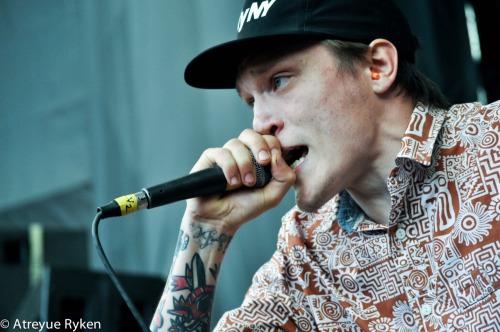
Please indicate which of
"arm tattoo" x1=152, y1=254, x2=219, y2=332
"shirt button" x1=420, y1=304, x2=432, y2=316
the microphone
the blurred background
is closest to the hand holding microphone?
the microphone

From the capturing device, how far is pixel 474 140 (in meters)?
1.53

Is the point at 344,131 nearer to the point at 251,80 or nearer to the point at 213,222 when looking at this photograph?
the point at 251,80

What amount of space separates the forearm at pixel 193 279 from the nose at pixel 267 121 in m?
0.25

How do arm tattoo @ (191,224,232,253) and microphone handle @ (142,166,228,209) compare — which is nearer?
microphone handle @ (142,166,228,209)

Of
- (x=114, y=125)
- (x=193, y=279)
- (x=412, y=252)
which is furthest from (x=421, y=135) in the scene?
(x=114, y=125)

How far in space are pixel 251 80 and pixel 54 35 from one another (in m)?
3.23

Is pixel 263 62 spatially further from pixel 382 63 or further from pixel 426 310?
pixel 426 310

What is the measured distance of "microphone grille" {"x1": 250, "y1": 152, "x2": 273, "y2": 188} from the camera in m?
1.57

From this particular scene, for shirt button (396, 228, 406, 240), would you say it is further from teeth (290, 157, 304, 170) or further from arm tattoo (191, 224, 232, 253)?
arm tattoo (191, 224, 232, 253)

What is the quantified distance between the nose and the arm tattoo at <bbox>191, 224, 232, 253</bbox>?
26 cm

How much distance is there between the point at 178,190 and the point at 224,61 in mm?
402

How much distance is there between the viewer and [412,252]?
1537 mm

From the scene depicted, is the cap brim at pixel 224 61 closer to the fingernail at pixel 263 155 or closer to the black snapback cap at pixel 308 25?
the black snapback cap at pixel 308 25

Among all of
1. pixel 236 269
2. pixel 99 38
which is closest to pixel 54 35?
pixel 99 38
